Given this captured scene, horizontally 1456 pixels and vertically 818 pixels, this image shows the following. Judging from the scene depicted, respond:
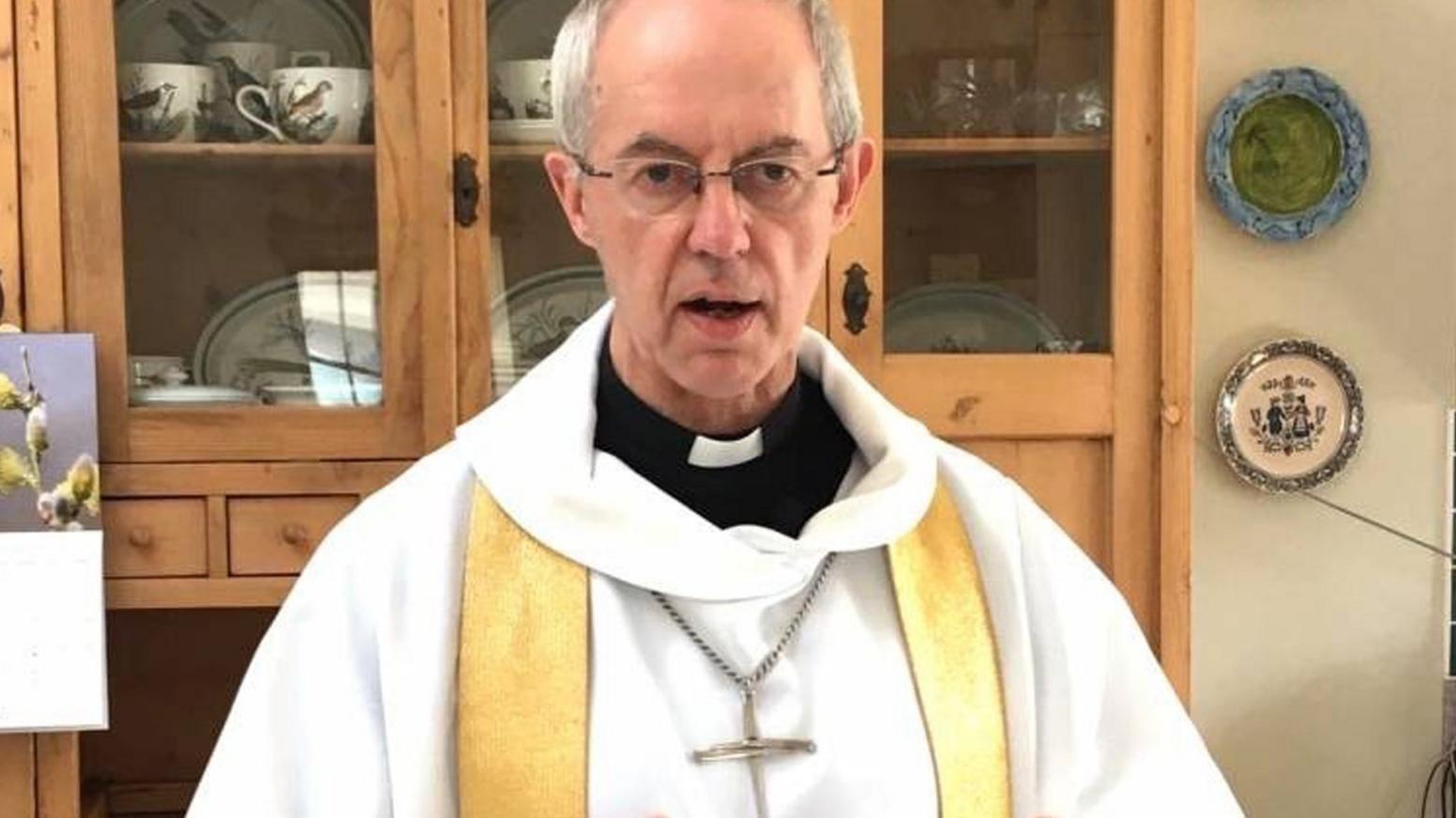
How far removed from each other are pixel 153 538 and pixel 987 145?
2.86ft

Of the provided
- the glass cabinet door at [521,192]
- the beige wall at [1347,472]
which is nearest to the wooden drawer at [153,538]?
Answer: the glass cabinet door at [521,192]

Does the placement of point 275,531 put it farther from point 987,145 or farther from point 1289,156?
point 1289,156

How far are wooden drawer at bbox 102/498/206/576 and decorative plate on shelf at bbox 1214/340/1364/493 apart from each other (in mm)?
1125

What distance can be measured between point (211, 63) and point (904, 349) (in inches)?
28.3

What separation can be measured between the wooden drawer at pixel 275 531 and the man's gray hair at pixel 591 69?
551 millimetres

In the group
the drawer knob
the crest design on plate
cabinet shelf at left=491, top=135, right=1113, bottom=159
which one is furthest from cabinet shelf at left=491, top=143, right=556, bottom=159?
the crest design on plate

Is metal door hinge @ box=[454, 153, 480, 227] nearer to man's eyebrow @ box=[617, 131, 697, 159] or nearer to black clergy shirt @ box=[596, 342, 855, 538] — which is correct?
black clergy shirt @ box=[596, 342, 855, 538]

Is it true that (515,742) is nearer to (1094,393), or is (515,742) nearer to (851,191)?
(851,191)

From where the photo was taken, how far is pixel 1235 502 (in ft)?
6.36

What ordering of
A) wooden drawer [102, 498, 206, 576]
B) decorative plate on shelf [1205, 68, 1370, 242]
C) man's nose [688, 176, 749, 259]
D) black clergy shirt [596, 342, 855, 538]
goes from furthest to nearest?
decorative plate on shelf [1205, 68, 1370, 242] → wooden drawer [102, 498, 206, 576] → black clergy shirt [596, 342, 855, 538] → man's nose [688, 176, 749, 259]

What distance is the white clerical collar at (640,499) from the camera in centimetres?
112

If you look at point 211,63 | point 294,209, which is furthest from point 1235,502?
point 211,63

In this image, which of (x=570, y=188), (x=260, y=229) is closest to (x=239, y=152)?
(x=260, y=229)

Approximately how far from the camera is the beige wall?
75.2 inches
